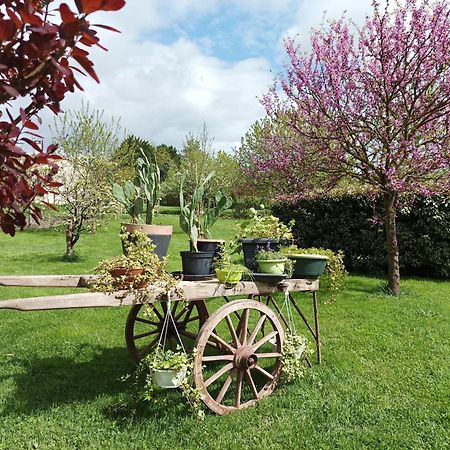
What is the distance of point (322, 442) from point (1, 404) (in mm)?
2274

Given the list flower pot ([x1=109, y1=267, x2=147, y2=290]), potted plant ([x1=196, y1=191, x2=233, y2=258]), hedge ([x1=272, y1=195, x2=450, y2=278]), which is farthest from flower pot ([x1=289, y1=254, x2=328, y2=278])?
hedge ([x1=272, y1=195, x2=450, y2=278])

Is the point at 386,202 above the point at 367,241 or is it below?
above

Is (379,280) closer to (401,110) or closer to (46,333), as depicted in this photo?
(401,110)

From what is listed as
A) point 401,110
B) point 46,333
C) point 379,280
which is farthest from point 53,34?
point 379,280

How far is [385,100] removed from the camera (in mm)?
5938

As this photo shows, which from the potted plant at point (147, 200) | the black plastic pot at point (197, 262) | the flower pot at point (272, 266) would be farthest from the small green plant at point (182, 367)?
the flower pot at point (272, 266)

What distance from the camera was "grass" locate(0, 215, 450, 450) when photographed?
2.83m

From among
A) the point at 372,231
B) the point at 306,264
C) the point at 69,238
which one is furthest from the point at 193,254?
the point at 69,238

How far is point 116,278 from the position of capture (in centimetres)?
275

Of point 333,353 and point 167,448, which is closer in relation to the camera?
point 167,448

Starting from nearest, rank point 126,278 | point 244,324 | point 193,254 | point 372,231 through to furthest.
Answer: point 126,278 < point 244,324 < point 193,254 < point 372,231

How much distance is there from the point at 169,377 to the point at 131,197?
143cm

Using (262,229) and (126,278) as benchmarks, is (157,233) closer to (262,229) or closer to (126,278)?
(126,278)

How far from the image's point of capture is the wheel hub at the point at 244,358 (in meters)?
3.13
